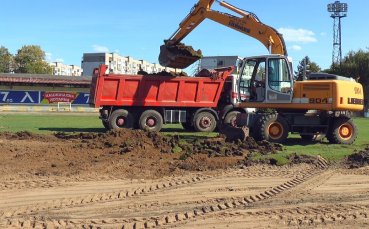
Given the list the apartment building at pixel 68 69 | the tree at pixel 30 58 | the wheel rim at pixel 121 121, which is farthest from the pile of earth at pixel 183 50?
the apartment building at pixel 68 69

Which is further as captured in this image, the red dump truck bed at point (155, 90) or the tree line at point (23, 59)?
the tree line at point (23, 59)

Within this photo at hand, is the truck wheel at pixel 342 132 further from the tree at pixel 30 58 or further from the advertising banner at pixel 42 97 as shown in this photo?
the tree at pixel 30 58

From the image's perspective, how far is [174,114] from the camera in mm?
20156

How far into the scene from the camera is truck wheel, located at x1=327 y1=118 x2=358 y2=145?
579 inches

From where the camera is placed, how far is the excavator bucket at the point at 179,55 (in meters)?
19.5

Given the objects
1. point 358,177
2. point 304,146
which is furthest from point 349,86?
point 358,177

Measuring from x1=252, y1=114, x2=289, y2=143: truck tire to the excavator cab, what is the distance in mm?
764

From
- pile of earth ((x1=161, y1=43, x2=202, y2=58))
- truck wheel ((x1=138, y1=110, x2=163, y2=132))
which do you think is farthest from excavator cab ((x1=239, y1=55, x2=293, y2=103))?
truck wheel ((x1=138, y1=110, x2=163, y2=132))

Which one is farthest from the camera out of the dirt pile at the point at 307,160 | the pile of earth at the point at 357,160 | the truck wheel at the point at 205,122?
the truck wheel at the point at 205,122

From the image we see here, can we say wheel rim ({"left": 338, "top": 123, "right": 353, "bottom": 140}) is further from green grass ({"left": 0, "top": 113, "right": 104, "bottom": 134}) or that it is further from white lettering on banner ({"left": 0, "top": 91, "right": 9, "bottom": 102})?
white lettering on banner ({"left": 0, "top": 91, "right": 9, "bottom": 102})

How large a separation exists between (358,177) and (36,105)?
47.9 metres

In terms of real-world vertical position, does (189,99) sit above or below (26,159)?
above

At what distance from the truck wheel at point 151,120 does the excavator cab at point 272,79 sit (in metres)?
5.50

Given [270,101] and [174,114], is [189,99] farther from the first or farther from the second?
[270,101]
